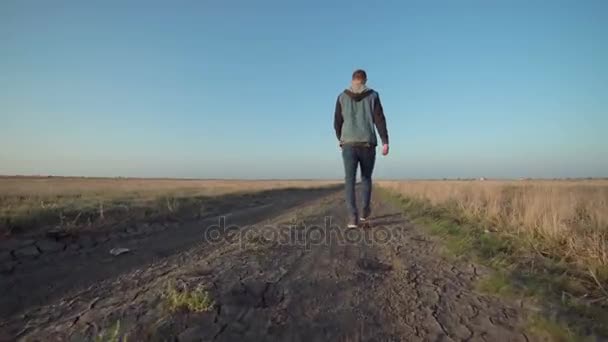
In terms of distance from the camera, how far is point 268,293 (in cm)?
268

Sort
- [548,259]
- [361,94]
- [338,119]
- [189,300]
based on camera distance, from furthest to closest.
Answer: [338,119]
[361,94]
[548,259]
[189,300]

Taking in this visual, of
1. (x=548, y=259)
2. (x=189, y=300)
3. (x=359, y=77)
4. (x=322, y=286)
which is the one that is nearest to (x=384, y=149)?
(x=359, y=77)

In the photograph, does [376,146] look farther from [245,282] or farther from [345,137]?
[245,282]

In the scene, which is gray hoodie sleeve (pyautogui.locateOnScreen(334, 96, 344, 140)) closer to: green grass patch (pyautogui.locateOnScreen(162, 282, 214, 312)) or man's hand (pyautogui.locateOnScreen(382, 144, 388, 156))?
man's hand (pyautogui.locateOnScreen(382, 144, 388, 156))

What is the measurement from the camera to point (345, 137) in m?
6.03

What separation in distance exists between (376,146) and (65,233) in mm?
5549

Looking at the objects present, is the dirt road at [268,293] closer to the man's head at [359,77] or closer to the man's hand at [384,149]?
the man's hand at [384,149]

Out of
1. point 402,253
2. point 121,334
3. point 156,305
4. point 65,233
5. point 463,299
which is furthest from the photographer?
point 65,233

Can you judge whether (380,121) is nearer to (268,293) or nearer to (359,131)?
(359,131)

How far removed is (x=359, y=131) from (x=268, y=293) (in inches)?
151

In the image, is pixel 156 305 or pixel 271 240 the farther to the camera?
pixel 271 240

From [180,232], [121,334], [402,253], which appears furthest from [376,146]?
[121,334]

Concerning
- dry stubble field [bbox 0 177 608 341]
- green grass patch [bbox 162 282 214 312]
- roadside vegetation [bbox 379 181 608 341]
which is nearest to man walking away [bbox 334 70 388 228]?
dry stubble field [bbox 0 177 608 341]

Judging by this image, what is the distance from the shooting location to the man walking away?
19.5 feet
